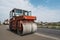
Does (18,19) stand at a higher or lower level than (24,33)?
higher

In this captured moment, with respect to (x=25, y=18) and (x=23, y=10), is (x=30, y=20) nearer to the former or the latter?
(x=25, y=18)

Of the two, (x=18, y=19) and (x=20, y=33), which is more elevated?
(x=18, y=19)

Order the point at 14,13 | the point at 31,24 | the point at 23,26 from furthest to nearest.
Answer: the point at 14,13, the point at 31,24, the point at 23,26

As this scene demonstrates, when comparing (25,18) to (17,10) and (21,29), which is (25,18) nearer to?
(21,29)

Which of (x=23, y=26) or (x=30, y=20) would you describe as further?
(x=30, y=20)

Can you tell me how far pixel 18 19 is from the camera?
17.0m

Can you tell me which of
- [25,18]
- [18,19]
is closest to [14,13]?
[18,19]

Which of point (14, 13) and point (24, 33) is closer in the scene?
point (24, 33)

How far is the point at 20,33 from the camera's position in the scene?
16469 millimetres

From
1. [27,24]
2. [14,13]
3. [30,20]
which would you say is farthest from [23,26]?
[14,13]

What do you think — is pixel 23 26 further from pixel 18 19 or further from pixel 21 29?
pixel 18 19

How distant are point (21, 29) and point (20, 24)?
61 centimetres

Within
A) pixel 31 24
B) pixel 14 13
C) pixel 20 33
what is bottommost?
pixel 20 33

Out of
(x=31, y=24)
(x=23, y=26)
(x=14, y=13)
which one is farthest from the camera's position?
(x=14, y=13)
